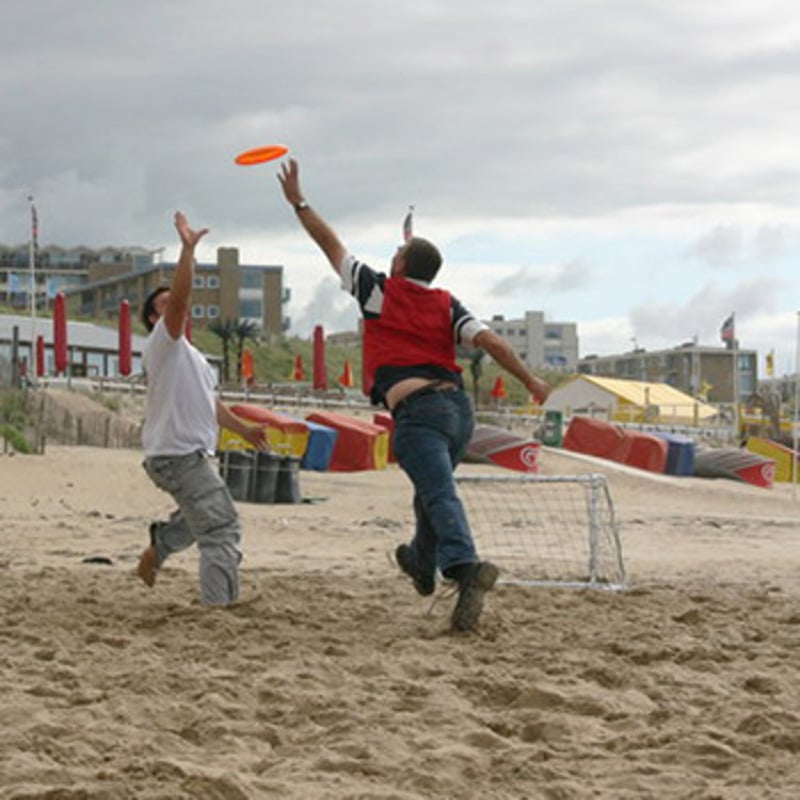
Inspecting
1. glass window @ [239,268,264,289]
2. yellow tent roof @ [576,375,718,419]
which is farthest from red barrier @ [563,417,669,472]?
glass window @ [239,268,264,289]

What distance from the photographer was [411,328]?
228 inches

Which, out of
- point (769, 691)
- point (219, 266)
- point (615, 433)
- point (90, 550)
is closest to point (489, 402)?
point (219, 266)

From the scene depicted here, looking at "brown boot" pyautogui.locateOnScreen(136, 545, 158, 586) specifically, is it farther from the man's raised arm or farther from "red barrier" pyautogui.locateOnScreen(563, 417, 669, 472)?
"red barrier" pyautogui.locateOnScreen(563, 417, 669, 472)

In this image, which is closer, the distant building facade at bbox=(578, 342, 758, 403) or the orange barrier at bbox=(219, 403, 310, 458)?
the orange barrier at bbox=(219, 403, 310, 458)

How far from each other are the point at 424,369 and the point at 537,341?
516 feet

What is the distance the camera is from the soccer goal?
8430 millimetres

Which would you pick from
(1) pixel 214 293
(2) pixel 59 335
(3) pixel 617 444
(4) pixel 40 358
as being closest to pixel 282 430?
(3) pixel 617 444

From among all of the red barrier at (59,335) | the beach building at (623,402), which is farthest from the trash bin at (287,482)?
the beach building at (623,402)

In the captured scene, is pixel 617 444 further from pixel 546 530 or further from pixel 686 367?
pixel 686 367

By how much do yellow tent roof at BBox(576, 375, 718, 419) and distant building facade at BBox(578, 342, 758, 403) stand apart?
2445 inches

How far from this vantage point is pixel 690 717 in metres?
4.09

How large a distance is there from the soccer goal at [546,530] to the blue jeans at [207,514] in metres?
2.31

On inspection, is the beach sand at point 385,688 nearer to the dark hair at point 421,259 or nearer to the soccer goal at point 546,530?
the soccer goal at point 546,530

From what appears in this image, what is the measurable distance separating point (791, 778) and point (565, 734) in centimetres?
69
